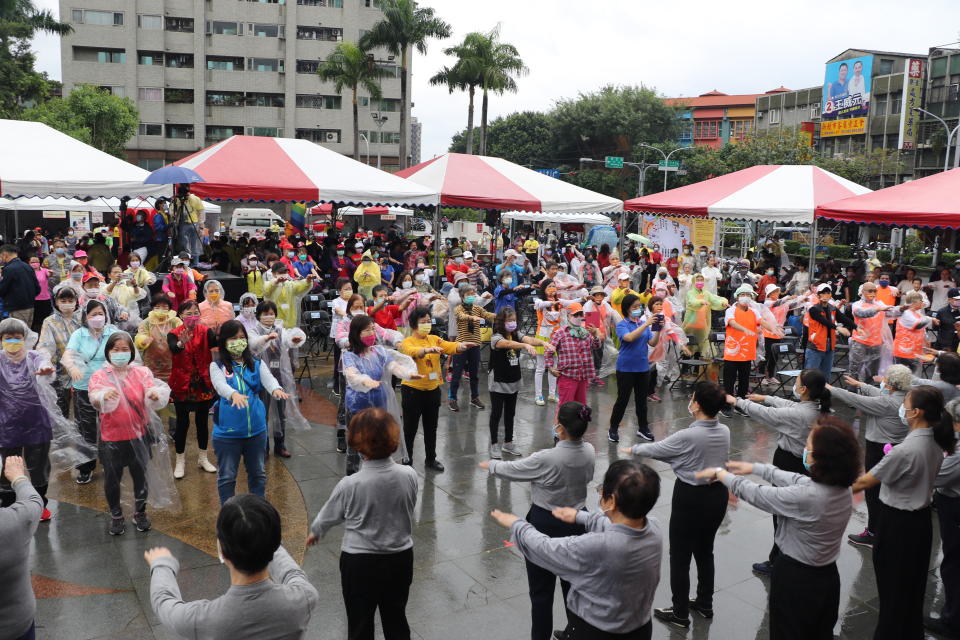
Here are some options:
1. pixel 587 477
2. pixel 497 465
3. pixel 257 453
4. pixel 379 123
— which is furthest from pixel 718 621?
pixel 379 123

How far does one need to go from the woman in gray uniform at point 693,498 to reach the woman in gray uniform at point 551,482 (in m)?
0.50

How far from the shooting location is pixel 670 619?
15.3 feet

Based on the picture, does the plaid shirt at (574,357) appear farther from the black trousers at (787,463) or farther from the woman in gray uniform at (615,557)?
the woman in gray uniform at (615,557)

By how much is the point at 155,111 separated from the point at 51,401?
161 ft

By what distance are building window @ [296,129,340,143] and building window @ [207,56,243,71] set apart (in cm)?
585

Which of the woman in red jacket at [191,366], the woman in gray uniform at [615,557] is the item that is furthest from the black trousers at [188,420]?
the woman in gray uniform at [615,557]

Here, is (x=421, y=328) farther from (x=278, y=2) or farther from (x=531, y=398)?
(x=278, y=2)

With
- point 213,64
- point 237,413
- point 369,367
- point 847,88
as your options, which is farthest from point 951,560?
point 847,88

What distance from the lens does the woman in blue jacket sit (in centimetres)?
523

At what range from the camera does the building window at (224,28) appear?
161 feet

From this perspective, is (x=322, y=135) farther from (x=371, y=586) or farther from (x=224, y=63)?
(x=371, y=586)

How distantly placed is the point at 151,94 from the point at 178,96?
166 centimetres

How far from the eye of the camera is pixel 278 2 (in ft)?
163

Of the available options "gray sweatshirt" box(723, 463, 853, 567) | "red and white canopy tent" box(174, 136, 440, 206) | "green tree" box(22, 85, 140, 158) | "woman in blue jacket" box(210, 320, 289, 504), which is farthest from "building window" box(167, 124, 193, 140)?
"gray sweatshirt" box(723, 463, 853, 567)
